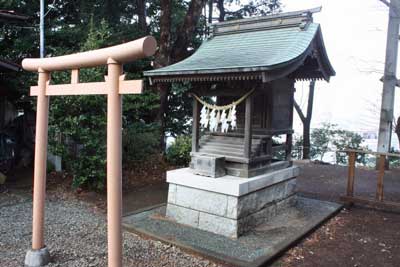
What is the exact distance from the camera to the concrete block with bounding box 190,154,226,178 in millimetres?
5052

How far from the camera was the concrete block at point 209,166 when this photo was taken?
5052 mm

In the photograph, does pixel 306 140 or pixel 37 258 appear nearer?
pixel 37 258

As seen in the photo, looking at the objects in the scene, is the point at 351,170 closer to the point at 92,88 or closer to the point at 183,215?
the point at 183,215

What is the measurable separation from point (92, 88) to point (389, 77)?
9.91m

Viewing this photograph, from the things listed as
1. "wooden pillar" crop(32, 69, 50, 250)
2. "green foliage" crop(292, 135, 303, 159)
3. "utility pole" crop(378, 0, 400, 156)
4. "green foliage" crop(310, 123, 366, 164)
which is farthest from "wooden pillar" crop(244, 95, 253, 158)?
"green foliage" crop(292, 135, 303, 159)

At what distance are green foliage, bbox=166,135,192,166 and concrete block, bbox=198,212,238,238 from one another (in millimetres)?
4524

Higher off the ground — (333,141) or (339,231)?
(333,141)

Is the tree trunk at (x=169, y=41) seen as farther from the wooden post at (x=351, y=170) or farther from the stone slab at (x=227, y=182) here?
the wooden post at (x=351, y=170)

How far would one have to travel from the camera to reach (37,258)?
375 centimetres

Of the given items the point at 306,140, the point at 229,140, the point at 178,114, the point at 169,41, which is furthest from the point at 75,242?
the point at 306,140

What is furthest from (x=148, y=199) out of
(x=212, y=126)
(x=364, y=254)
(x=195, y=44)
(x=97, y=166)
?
(x=195, y=44)

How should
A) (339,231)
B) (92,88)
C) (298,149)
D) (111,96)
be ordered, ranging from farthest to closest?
(298,149)
(339,231)
(92,88)
(111,96)

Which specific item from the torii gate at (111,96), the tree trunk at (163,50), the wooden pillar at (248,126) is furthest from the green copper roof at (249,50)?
the tree trunk at (163,50)

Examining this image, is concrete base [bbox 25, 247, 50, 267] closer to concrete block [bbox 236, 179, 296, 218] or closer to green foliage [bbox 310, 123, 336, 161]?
concrete block [bbox 236, 179, 296, 218]
